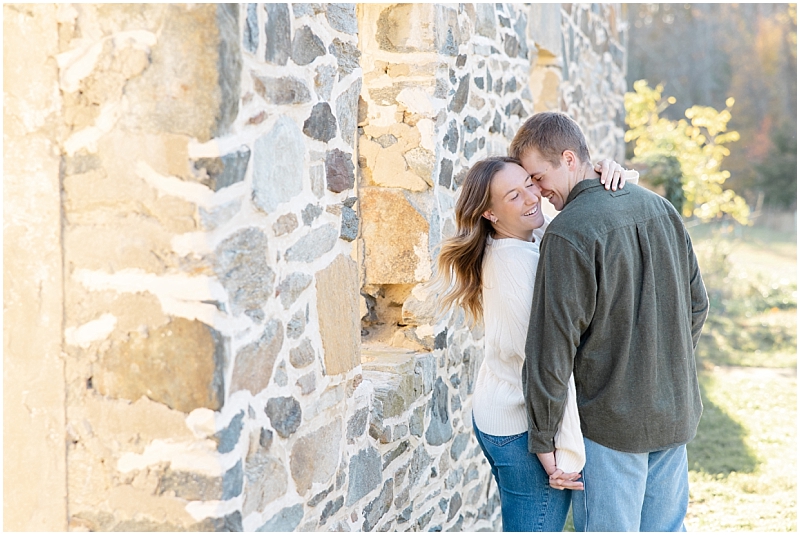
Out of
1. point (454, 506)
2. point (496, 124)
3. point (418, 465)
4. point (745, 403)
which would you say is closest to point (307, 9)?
point (418, 465)

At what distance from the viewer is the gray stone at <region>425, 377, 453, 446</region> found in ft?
10.4

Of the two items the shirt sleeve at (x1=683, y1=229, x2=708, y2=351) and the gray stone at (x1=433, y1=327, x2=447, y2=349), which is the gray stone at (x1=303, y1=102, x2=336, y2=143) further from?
the gray stone at (x1=433, y1=327, x2=447, y2=349)

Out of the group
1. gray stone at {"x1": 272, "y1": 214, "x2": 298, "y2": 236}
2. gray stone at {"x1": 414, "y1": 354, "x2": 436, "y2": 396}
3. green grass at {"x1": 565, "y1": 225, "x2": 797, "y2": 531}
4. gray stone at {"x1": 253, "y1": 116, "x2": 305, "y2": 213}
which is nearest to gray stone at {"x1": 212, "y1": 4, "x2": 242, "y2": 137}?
gray stone at {"x1": 253, "y1": 116, "x2": 305, "y2": 213}

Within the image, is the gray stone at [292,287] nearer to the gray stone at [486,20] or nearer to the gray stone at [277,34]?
the gray stone at [277,34]

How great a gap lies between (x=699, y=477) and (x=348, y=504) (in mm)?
3340

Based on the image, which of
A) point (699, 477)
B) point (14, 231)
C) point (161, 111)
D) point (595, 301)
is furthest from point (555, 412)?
point (699, 477)

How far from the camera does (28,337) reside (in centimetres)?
169

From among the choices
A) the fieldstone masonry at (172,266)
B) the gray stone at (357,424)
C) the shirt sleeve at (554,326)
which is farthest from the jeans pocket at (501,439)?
the fieldstone masonry at (172,266)

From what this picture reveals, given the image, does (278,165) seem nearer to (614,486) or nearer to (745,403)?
(614,486)

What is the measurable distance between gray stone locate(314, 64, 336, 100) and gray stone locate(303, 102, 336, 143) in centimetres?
3

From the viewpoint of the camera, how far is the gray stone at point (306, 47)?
191 centimetres

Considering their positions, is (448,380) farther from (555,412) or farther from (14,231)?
(14,231)

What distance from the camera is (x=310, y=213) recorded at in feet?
6.51

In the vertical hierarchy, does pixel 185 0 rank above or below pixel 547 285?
above
